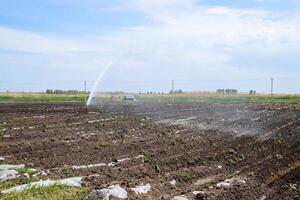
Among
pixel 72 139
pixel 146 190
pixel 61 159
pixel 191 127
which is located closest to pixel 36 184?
pixel 146 190

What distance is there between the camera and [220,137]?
18.0m

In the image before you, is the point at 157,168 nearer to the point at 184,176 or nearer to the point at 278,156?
the point at 184,176

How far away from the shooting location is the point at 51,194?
8.57 metres

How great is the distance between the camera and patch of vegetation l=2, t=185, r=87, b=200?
27.1ft

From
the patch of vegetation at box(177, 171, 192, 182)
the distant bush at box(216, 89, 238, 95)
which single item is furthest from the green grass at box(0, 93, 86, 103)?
the patch of vegetation at box(177, 171, 192, 182)

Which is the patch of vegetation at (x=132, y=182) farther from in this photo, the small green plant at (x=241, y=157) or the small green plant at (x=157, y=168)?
the small green plant at (x=241, y=157)

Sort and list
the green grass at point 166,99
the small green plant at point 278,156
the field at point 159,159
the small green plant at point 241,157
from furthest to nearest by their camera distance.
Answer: the green grass at point 166,99 < the small green plant at point 278,156 < the small green plant at point 241,157 < the field at point 159,159

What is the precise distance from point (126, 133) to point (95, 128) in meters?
2.00

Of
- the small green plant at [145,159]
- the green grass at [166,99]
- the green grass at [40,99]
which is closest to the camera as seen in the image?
the small green plant at [145,159]

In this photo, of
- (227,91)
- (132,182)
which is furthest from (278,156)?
(227,91)

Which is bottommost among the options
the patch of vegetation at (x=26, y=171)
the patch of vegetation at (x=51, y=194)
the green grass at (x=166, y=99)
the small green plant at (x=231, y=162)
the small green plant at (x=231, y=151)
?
the green grass at (x=166, y=99)

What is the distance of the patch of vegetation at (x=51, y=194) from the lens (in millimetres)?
8269

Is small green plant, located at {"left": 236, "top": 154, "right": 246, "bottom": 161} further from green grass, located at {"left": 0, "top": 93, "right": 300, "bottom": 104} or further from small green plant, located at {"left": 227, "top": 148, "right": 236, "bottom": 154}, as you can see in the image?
green grass, located at {"left": 0, "top": 93, "right": 300, "bottom": 104}

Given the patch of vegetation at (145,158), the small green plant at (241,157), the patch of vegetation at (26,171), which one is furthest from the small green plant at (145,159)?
the patch of vegetation at (26,171)
